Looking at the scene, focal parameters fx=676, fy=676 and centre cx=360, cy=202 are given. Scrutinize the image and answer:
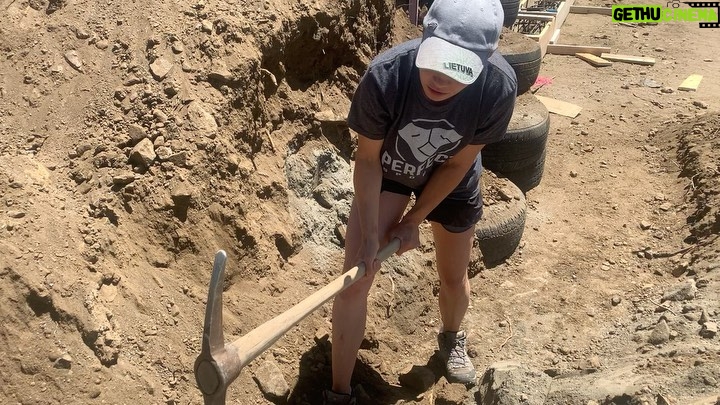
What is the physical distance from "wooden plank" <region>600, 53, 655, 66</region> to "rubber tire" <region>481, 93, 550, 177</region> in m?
3.78

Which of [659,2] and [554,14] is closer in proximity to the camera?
[554,14]

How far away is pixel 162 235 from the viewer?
3.31 metres

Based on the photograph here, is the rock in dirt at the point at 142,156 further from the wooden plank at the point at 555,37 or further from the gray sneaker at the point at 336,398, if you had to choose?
the wooden plank at the point at 555,37

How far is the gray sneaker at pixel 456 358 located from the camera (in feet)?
12.2

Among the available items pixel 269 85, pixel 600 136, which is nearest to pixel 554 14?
pixel 600 136

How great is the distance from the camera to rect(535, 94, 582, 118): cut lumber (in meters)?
7.19

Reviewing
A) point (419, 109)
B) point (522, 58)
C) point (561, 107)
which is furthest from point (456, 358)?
point (561, 107)

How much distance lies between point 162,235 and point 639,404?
2.30 m

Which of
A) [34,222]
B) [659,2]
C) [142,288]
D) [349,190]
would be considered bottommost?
[659,2]

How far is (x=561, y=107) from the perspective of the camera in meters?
7.30

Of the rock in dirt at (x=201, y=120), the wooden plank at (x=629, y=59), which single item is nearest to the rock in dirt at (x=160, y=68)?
the rock in dirt at (x=201, y=120)

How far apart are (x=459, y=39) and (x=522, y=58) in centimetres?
363

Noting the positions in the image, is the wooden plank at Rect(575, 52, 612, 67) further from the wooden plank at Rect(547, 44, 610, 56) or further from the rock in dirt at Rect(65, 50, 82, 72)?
the rock in dirt at Rect(65, 50, 82, 72)

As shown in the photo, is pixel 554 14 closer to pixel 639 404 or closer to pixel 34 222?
pixel 639 404
